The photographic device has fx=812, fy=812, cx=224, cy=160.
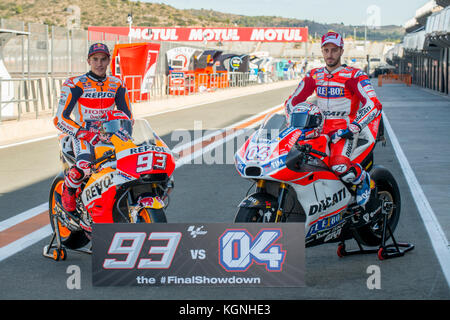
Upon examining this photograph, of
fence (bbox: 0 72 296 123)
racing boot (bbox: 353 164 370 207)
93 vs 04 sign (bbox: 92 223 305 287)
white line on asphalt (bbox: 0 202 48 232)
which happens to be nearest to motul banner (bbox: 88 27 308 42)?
fence (bbox: 0 72 296 123)

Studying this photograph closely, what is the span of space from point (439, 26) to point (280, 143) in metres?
35.7

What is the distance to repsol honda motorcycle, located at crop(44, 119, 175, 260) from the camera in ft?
20.4

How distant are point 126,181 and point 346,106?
232 cm

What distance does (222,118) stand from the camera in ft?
90.2

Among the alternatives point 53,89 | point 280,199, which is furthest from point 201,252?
point 53,89

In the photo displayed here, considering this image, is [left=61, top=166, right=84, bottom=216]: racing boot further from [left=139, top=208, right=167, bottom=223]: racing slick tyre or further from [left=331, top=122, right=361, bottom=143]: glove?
[left=331, top=122, right=361, bottom=143]: glove

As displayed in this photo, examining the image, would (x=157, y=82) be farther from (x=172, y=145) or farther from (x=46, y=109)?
(x=172, y=145)

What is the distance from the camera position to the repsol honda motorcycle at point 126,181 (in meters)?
6.20

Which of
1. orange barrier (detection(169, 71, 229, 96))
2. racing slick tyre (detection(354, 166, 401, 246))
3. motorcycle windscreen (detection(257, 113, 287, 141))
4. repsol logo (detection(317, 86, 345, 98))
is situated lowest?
orange barrier (detection(169, 71, 229, 96))

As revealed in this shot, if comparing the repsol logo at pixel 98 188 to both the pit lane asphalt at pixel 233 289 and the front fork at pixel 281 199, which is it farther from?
the front fork at pixel 281 199

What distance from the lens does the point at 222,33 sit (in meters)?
121

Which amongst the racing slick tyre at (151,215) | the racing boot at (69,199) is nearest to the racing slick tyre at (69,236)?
the racing boot at (69,199)

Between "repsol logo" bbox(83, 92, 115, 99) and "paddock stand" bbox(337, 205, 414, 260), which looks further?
"repsol logo" bbox(83, 92, 115, 99)
